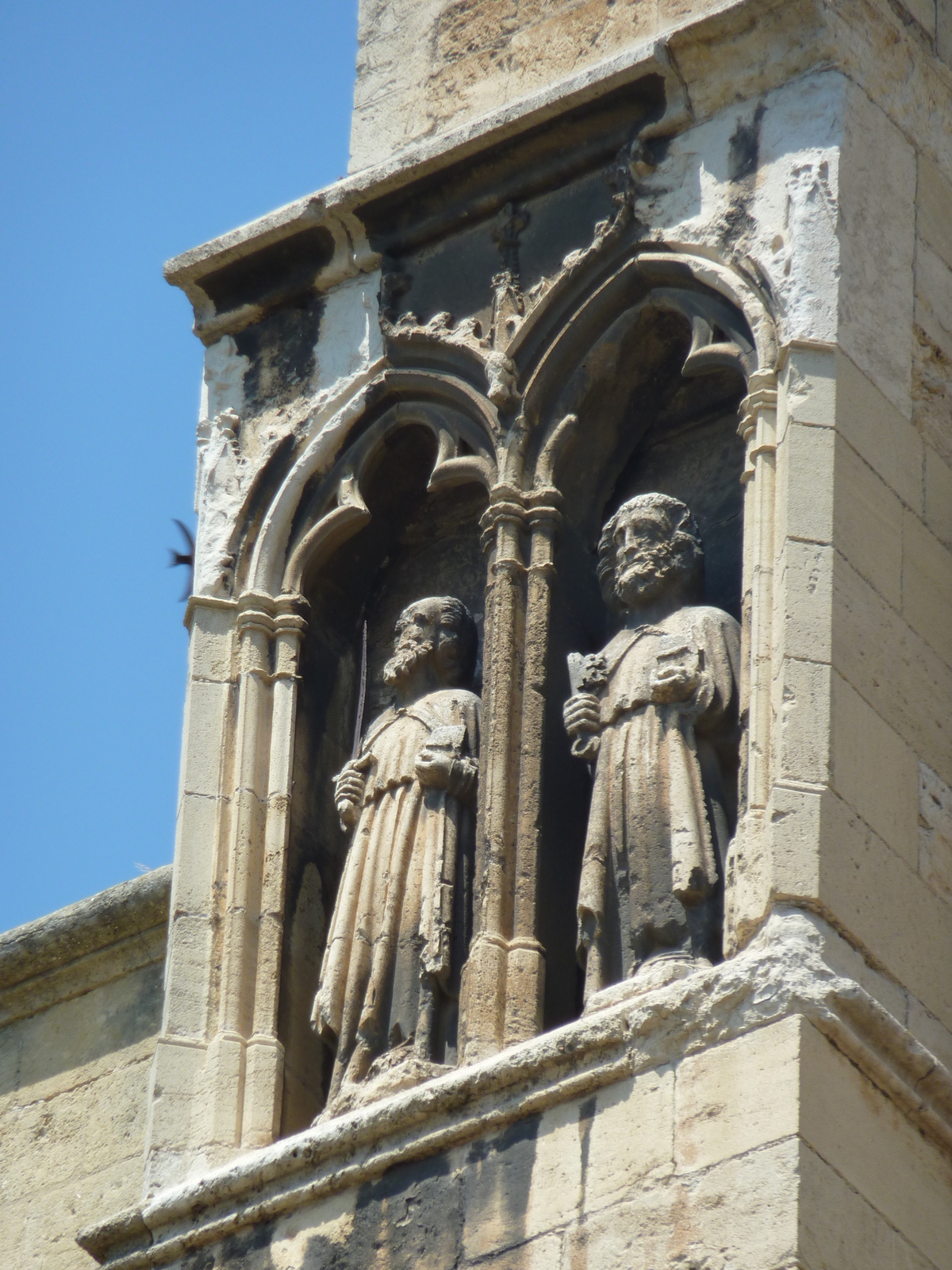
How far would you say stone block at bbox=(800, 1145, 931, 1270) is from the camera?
7059mm

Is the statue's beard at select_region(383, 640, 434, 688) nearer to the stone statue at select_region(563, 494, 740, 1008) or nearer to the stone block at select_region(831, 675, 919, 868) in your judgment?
the stone statue at select_region(563, 494, 740, 1008)

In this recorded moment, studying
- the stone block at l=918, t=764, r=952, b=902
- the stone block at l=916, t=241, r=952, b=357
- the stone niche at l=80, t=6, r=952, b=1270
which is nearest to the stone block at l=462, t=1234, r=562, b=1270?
the stone niche at l=80, t=6, r=952, b=1270

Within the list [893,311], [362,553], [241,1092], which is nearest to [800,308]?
[893,311]

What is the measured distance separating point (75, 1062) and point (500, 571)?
7.85ft

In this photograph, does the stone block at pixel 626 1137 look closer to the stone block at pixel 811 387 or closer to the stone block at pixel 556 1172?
the stone block at pixel 556 1172

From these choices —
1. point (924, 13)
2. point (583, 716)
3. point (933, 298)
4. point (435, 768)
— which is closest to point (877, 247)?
point (933, 298)

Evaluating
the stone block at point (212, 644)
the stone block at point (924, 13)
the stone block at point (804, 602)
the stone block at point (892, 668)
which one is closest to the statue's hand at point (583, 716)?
the stone block at point (804, 602)

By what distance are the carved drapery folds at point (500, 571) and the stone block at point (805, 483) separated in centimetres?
9

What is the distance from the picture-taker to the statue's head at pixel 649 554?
28.9 ft

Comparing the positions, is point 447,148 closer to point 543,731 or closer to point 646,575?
point 646,575

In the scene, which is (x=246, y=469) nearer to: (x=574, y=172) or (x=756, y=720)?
(x=574, y=172)

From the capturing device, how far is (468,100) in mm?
10070

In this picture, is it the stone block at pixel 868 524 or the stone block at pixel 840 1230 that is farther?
the stone block at pixel 868 524

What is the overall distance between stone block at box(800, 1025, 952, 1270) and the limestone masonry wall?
2.89m
